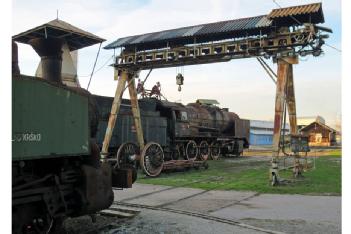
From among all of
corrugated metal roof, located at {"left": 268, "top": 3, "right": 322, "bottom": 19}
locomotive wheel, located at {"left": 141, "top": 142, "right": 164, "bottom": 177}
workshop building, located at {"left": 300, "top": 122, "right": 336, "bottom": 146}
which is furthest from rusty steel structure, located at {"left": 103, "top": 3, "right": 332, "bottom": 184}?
workshop building, located at {"left": 300, "top": 122, "right": 336, "bottom": 146}

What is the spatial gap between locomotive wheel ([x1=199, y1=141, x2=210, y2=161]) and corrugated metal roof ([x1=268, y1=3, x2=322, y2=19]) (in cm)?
1284

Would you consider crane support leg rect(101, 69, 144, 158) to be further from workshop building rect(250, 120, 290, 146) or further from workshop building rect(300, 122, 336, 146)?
workshop building rect(250, 120, 290, 146)

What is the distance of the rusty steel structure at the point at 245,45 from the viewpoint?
491 inches

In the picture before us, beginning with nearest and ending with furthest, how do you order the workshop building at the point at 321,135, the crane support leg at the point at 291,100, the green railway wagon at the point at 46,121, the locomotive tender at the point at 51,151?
the green railway wagon at the point at 46,121 → the locomotive tender at the point at 51,151 → the crane support leg at the point at 291,100 → the workshop building at the point at 321,135

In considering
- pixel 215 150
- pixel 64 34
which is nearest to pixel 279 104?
pixel 64 34

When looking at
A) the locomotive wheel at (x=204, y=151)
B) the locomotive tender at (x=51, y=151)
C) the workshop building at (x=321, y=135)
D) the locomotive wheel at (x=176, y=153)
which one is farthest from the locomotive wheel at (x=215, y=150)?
the workshop building at (x=321, y=135)

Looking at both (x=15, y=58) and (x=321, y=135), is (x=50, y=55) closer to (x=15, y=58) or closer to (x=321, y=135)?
(x=15, y=58)

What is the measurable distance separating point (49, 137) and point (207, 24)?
36.1 feet

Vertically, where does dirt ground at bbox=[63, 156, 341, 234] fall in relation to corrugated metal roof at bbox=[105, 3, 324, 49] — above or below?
below

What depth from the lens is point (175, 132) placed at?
21.4 meters

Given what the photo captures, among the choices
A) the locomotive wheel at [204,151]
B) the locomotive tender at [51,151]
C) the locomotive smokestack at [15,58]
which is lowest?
the locomotive wheel at [204,151]

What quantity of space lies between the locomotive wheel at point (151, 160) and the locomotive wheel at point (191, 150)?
6156 mm

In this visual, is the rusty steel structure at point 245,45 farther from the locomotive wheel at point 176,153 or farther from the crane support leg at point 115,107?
the locomotive wheel at point 176,153

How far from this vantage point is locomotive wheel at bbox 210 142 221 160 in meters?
26.4
